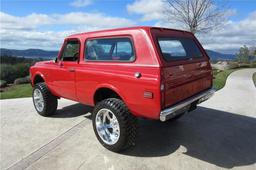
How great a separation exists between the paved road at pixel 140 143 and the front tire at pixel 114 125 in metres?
0.18

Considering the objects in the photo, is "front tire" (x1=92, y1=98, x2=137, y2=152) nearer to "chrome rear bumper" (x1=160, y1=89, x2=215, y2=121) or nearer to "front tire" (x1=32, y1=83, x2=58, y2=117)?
"chrome rear bumper" (x1=160, y1=89, x2=215, y2=121)

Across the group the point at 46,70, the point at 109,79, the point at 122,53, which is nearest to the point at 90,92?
the point at 109,79

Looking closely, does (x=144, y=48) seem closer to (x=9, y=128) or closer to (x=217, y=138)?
(x=217, y=138)

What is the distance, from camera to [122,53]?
4.19 meters

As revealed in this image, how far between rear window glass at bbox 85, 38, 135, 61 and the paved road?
156 centimetres

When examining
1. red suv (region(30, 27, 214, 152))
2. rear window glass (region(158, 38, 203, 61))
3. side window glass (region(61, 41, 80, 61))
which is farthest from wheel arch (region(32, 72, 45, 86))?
rear window glass (region(158, 38, 203, 61))

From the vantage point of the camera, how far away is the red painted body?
357 cm

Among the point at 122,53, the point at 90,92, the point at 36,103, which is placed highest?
the point at 122,53

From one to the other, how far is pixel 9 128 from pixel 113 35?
10.2 ft

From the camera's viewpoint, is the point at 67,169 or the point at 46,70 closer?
the point at 67,169

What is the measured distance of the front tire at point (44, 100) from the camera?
6.00 metres

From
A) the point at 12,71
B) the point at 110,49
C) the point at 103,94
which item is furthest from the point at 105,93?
the point at 12,71

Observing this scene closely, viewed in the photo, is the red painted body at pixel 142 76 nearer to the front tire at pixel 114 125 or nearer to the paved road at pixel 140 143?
the front tire at pixel 114 125

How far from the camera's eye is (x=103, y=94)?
4613 mm
